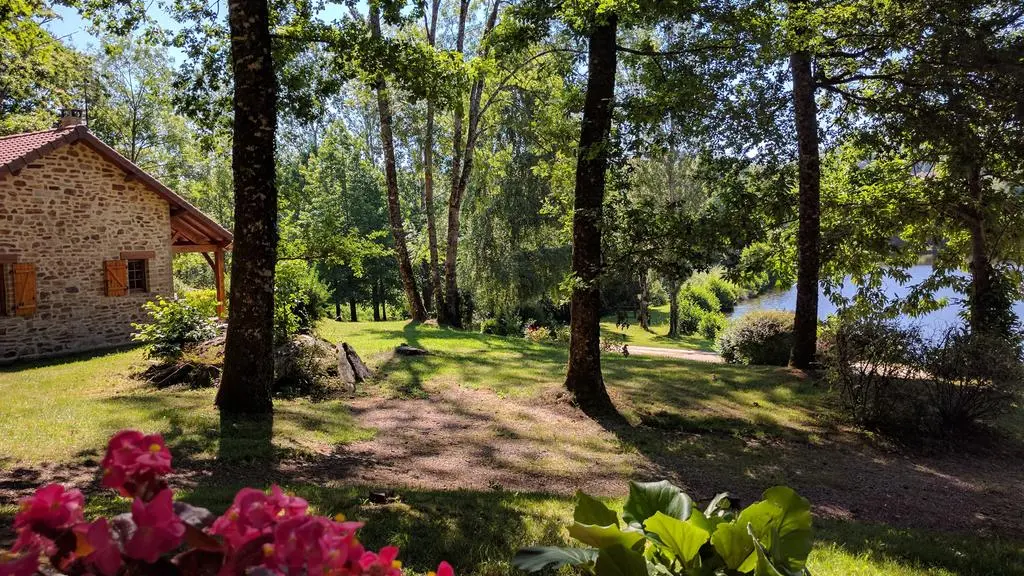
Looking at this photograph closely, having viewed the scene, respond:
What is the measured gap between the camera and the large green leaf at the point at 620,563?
1.79 meters

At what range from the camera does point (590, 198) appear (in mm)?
9172

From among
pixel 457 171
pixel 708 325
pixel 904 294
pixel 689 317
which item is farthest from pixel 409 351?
pixel 689 317

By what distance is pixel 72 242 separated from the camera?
1461 cm

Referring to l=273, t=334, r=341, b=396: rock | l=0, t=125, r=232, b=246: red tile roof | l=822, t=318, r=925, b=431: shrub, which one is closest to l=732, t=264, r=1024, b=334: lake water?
l=822, t=318, r=925, b=431: shrub

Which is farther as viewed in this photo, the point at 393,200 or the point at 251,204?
the point at 393,200

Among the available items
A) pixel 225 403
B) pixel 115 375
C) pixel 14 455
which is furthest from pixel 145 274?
pixel 14 455

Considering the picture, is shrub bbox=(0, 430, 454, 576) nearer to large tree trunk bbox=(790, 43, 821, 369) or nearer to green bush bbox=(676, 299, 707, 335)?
large tree trunk bbox=(790, 43, 821, 369)

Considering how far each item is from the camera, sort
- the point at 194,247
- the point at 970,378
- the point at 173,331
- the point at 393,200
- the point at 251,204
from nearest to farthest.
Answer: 1. the point at 251,204
2. the point at 970,378
3. the point at 173,331
4. the point at 194,247
5. the point at 393,200

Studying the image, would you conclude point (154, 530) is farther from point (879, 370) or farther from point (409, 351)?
point (409, 351)

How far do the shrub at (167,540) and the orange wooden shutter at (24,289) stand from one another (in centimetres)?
1593

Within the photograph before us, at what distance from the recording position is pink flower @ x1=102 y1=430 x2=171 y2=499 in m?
1.14

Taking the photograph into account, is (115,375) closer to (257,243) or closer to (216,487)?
(257,243)

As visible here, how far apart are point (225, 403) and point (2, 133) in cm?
2333

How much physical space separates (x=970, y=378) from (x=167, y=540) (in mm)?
10466
